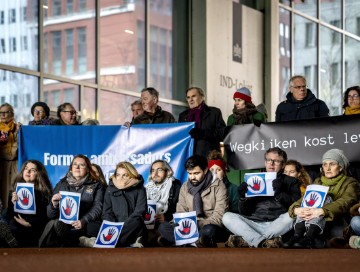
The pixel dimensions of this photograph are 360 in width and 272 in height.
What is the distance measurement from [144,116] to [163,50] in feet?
25.0

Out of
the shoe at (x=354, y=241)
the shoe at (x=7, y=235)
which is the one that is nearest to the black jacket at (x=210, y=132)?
the shoe at (x=7, y=235)

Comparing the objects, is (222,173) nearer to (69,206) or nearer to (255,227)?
(255,227)

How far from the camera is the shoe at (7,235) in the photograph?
12.4m

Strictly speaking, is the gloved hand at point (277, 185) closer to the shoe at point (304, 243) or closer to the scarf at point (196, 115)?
the shoe at point (304, 243)

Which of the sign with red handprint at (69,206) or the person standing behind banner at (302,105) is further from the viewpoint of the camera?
the person standing behind banner at (302,105)

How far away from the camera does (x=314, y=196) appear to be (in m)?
11.5

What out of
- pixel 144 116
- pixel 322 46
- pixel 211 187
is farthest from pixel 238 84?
pixel 211 187

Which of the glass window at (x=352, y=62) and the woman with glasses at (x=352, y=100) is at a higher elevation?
the glass window at (x=352, y=62)

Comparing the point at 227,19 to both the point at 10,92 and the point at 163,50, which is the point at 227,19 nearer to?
the point at 163,50

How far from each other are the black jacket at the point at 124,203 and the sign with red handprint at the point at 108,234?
57 cm

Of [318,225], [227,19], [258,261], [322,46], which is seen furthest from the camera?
[322,46]

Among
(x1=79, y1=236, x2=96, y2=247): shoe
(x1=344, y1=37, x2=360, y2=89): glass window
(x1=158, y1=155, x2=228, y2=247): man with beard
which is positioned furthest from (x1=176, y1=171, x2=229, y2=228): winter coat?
(x1=344, y1=37, x2=360, y2=89): glass window

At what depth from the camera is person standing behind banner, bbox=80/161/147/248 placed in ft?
41.0

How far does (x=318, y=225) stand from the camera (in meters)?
11.5
